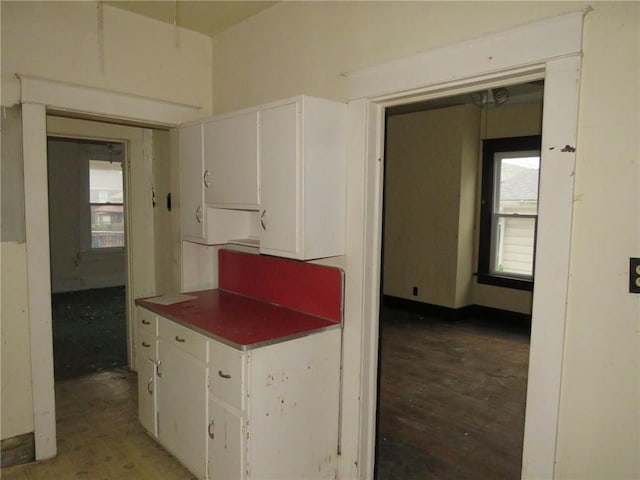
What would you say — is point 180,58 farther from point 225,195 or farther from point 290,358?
point 290,358

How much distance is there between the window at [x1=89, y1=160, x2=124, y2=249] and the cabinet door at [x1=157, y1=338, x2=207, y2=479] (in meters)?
5.72

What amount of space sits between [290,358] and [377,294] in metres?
0.54

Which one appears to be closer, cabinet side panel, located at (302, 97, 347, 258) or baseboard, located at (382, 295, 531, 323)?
cabinet side panel, located at (302, 97, 347, 258)

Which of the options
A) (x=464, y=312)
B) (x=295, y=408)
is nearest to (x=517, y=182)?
(x=464, y=312)

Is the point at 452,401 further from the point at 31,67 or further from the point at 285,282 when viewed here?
the point at 31,67

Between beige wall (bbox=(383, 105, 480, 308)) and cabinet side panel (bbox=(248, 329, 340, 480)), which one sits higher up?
beige wall (bbox=(383, 105, 480, 308))

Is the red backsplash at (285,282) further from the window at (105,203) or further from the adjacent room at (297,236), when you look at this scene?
the window at (105,203)

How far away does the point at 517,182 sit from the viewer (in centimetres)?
566

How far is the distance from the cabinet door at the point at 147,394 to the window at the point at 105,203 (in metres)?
5.43

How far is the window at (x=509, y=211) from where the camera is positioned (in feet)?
18.1

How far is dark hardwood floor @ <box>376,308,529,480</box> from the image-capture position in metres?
2.72

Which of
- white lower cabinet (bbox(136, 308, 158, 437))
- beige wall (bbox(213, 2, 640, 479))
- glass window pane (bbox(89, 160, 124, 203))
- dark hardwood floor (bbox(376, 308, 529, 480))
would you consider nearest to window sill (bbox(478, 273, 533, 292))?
dark hardwood floor (bbox(376, 308, 529, 480))

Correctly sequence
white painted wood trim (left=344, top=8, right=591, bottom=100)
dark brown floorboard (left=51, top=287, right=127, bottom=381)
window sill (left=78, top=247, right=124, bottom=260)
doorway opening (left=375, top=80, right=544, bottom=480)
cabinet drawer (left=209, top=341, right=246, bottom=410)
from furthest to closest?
window sill (left=78, top=247, right=124, bottom=260), dark brown floorboard (left=51, top=287, right=127, bottom=381), doorway opening (left=375, top=80, right=544, bottom=480), cabinet drawer (left=209, top=341, right=246, bottom=410), white painted wood trim (left=344, top=8, right=591, bottom=100)

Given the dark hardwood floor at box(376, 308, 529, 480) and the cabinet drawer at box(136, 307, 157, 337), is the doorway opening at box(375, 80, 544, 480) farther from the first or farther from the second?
the cabinet drawer at box(136, 307, 157, 337)
